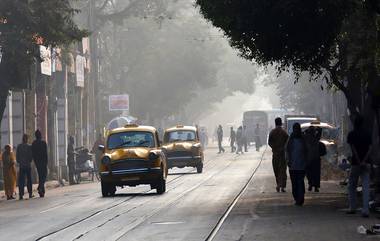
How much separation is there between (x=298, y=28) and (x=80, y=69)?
4063 centimetres

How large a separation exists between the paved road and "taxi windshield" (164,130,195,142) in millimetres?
11892

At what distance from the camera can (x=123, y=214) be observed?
23.9 m

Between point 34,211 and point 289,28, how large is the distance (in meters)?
7.56

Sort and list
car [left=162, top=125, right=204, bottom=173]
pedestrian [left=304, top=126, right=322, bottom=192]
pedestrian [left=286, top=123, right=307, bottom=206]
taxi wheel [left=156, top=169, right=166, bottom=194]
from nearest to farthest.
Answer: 1. pedestrian [left=286, top=123, right=307, bottom=206]
2. pedestrian [left=304, top=126, right=322, bottom=192]
3. taxi wheel [left=156, top=169, right=166, bottom=194]
4. car [left=162, top=125, right=204, bottom=173]

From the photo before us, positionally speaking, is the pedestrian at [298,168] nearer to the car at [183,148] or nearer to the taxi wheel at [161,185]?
the taxi wheel at [161,185]

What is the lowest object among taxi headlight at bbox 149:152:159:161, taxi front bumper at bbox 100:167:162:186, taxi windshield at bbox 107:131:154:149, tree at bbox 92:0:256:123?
taxi front bumper at bbox 100:167:162:186

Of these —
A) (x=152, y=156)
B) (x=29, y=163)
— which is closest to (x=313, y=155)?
(x=152, y=156)

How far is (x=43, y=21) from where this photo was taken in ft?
116

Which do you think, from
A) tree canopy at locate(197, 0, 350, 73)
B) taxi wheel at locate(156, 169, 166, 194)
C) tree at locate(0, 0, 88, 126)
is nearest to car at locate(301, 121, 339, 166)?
tree at locate(0, 0, 88, 126)

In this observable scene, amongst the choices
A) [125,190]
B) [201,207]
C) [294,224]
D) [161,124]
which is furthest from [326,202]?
[161,124]

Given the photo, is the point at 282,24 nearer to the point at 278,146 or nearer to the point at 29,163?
the point at 278,146

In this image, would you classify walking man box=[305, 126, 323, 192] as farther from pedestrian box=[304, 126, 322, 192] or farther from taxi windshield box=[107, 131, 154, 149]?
taxi windshield box=[107, 131, 154, 149]

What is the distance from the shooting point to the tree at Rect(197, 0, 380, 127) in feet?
81.3

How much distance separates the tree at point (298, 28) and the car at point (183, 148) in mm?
18609
